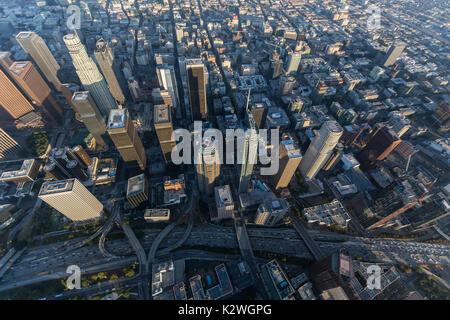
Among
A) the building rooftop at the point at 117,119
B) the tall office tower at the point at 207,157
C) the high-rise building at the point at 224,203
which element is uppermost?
the building rooftop at the point at 117,119

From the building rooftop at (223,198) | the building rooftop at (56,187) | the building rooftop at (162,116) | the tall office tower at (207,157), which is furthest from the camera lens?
the building rooftop at (162,116)

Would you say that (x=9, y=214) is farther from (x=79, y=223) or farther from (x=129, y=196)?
(x=129, y=196)

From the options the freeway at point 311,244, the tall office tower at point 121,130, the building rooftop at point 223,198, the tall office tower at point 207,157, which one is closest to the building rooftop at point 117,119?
the tall office tower at point 121,130

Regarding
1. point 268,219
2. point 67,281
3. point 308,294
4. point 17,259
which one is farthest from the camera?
point 268,219

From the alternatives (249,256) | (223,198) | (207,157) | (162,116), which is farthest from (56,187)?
(249,256)

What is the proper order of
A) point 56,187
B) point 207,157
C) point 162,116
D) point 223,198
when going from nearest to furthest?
point 56,187 < point 207,157 < point 223,198 < point 162,116

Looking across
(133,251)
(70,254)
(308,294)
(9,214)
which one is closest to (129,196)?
(133,251)

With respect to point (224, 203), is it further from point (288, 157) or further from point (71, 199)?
point (71, 199)

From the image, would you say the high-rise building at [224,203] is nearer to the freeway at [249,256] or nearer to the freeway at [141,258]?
the freeway at [249,256]
